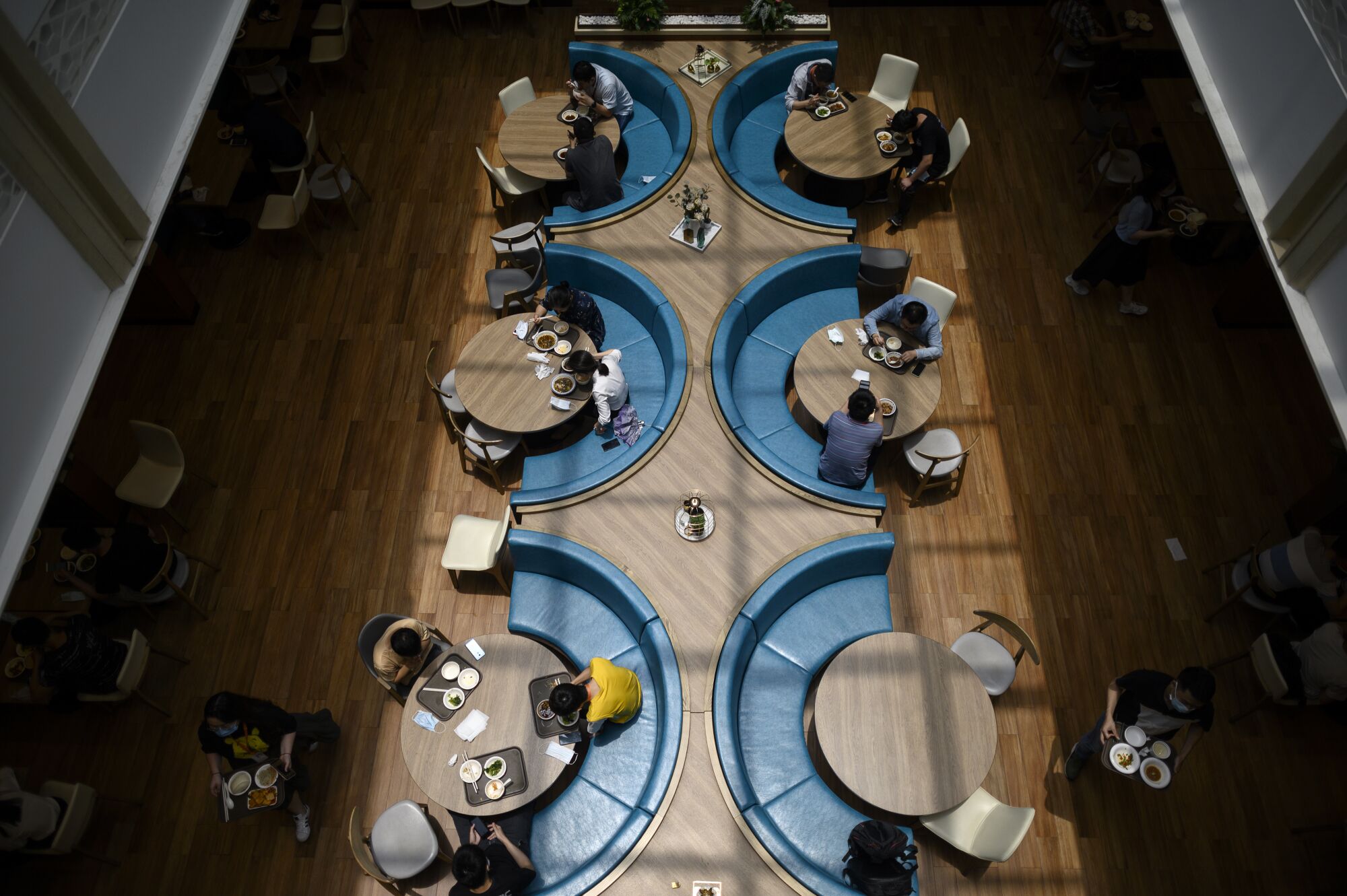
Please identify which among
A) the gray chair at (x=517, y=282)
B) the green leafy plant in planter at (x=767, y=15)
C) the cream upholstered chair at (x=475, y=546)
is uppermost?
the green leafy plant in planter at (x=767, y=15)

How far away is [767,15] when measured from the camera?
8812 mm

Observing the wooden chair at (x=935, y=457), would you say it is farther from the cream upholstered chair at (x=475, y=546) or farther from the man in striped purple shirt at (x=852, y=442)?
the cream upholstered chair at (x=475, y=546)

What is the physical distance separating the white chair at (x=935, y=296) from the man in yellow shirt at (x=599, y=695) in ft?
13.4

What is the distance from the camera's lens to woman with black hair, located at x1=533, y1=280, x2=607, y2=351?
6.73m

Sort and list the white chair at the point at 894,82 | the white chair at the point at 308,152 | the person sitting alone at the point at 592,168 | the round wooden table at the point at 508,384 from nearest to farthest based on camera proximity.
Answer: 1. the round wooden table at the point at 508,384
2. the person sitting alone at the point at 592,168
3. the white chair at the point at 308,152
4. the white chair at the point at 894,82

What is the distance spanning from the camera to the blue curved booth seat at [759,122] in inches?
313

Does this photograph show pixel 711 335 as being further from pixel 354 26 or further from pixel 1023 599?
pixel 354 26

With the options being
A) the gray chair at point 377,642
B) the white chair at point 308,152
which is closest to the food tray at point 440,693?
the gray chair at point 377,642

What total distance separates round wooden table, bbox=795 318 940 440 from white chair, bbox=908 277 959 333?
468 mm

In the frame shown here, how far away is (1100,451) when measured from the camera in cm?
740

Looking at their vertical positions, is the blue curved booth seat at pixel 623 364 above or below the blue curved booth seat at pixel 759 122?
below

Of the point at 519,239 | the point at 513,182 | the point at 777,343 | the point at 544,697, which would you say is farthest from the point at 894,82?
the point at 544,697

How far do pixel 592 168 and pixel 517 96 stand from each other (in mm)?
2042

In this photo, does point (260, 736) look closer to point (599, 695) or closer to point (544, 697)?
point (544, 697)
